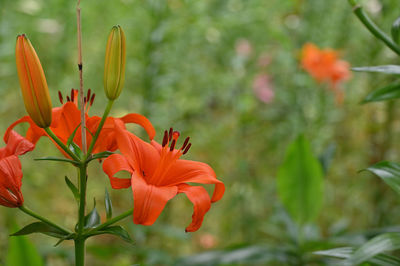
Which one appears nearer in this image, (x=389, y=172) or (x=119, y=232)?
(x=119, y=232)

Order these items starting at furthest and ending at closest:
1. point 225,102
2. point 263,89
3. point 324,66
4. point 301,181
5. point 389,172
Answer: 1. point 225,102
2. point 263,89
3. point 324,66
4. point 301,181
5. point 389,172

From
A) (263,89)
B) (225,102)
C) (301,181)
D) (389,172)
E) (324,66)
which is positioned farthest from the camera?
(225,102)

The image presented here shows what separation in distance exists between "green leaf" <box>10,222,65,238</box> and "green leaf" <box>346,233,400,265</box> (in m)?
0.27

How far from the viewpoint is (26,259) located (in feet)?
1.88

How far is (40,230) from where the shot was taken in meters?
0.37

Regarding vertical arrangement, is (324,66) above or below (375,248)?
above

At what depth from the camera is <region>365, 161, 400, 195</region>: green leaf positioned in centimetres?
47

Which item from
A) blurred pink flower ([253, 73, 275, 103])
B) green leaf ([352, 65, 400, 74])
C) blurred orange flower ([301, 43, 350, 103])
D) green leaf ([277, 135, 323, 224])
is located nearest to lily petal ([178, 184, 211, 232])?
green leaf ([352, 65, 400, 74])

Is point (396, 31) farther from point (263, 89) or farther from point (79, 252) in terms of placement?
point (263, 89)

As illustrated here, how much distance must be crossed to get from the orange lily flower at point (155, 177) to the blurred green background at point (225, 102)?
0.40 metres

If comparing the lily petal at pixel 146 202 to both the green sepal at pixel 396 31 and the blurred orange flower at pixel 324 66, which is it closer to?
the green sepal at pixel 396 31

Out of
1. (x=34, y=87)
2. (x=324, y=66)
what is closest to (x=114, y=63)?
(x=34, y=87)

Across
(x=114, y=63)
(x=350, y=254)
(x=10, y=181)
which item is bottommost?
(x=350, y=254)

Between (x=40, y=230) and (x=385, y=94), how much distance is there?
0.41 metres
